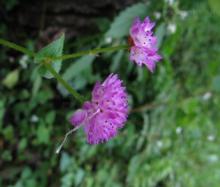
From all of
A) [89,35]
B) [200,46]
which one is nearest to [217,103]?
[200,46]

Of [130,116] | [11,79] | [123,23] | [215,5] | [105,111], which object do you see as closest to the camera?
[105,111]

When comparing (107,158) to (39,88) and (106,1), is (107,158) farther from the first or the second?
(106,1)

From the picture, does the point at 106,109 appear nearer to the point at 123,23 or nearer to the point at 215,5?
the point at 215,5

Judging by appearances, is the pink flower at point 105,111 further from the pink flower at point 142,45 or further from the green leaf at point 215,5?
the green leaf at point 215,5

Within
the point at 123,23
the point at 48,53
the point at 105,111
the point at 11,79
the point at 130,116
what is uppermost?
the point at 11,79

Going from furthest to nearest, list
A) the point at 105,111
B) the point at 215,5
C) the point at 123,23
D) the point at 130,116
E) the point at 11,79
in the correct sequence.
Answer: the point at 130,116 → the point at 11,79 → the point at 123,23 → the point at 215,5 → the point at 105,111

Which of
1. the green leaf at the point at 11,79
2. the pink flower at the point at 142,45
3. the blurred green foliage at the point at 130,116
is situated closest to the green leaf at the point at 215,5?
the pink flower at the point at 142,45

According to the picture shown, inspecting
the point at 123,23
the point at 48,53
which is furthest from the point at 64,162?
the point at 48,53
